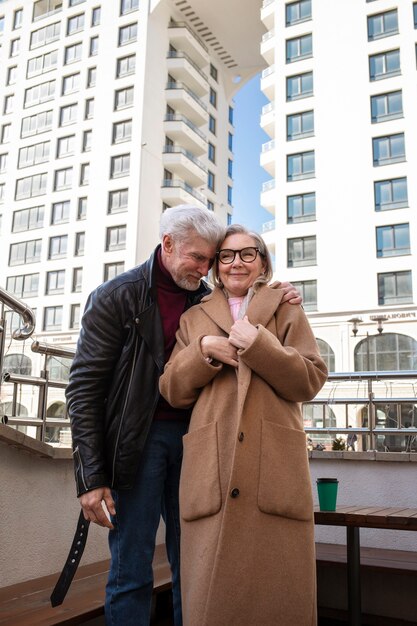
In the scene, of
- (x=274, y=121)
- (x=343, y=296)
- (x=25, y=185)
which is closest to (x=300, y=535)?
(x=343, y=296)

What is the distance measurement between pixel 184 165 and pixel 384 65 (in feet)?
37.8

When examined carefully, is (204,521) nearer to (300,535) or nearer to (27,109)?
(300,535)

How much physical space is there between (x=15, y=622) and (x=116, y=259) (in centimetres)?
2932

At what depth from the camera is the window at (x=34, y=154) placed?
35.6 m

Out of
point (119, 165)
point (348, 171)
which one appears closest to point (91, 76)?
point (119, 165)

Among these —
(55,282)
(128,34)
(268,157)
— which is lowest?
(55,282)

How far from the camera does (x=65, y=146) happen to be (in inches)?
1378

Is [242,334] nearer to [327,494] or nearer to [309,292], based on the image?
[327,494]

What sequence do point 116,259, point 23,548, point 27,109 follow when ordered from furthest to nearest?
point 27,109 < point 116,259 < point 23,548

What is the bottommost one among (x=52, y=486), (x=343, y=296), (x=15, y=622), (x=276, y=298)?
(x=15, y=622)

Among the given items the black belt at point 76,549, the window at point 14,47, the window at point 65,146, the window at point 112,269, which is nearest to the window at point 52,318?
the window at point 112,269

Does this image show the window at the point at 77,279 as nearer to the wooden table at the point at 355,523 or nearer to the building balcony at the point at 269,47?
the building balcony at the point at 269,47

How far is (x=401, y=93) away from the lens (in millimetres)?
26766

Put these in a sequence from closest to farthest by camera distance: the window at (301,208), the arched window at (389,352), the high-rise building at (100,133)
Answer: the arched window at (389,352) → the window at (301,208) → the high-rise building at (100,133)
